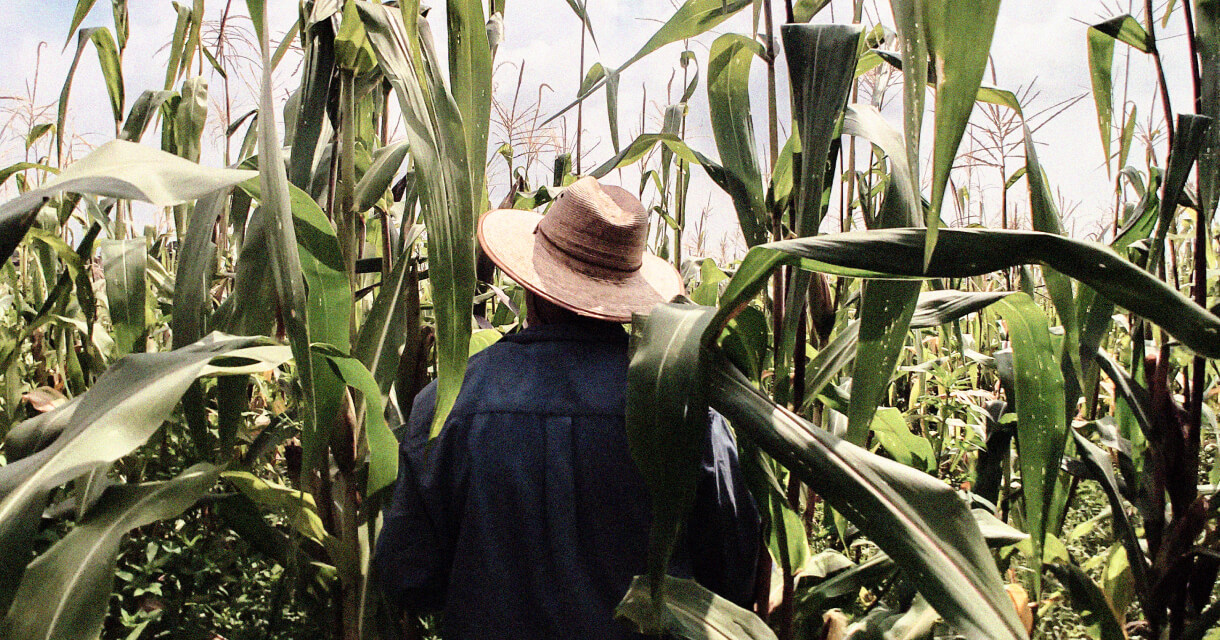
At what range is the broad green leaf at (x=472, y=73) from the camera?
80 centimetres

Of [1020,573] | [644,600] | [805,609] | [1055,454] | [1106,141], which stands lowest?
[1020,573]

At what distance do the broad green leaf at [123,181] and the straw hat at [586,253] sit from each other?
47cm

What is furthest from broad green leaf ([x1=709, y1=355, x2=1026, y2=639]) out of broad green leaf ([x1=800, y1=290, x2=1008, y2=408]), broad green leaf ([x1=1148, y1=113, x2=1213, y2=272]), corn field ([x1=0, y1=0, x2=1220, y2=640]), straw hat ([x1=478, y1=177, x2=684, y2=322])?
broad green leaf ([x1=1148, y1=113, x2=1213, y2=272])

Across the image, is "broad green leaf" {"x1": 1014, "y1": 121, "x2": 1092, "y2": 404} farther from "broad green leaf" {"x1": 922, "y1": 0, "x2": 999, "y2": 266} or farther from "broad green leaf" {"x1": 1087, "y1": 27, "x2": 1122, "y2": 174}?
"broad green leaf" {"x1": 922, "y1": 0, "x2": 999, "y2": 266}

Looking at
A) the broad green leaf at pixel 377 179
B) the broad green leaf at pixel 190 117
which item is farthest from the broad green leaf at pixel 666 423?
the broad green leaf at pixel 190 117

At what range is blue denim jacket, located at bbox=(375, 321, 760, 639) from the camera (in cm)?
107

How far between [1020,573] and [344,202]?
175 centimetres

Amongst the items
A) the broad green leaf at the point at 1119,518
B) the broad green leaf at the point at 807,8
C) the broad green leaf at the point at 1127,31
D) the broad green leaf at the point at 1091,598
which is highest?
the broad green leaf at the point at 807,8

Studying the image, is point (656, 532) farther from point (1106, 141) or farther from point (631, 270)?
point (1106, 141)

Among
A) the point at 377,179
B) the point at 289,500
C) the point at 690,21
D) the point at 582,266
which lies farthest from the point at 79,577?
the point at 690,21

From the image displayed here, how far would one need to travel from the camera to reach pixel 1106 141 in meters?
1.24

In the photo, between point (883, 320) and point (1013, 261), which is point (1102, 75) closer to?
point (883, 320)

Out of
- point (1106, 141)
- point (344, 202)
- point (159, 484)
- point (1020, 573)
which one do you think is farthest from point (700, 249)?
point (159, 484)

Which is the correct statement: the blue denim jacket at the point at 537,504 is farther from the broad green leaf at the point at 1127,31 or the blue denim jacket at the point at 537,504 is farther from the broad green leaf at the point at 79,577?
the broad green leaf at the point at 1127,31
